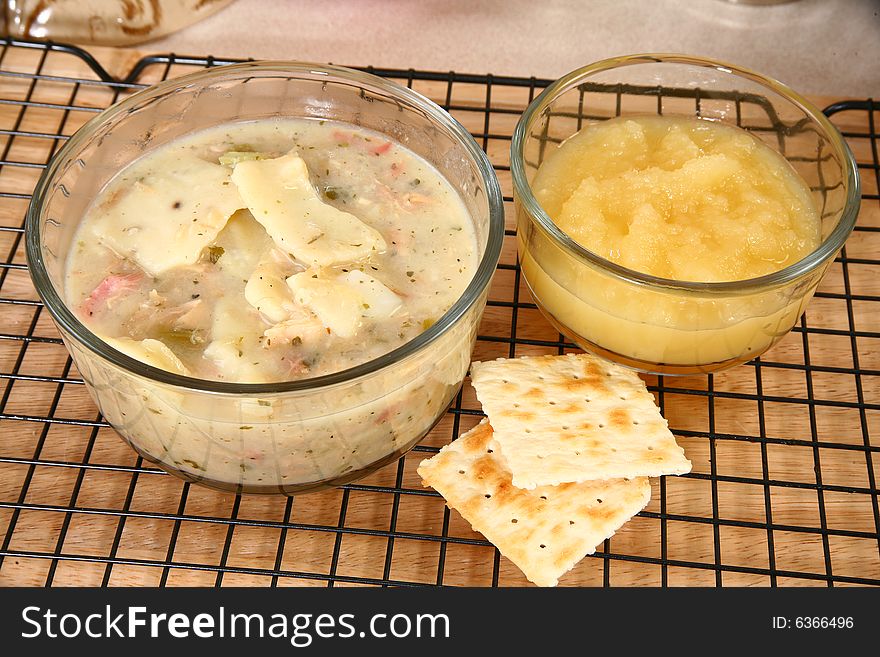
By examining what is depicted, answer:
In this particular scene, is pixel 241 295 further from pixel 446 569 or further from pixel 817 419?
pixel 817 419

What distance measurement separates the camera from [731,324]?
6.41ft

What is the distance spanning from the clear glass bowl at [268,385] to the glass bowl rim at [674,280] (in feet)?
0.38

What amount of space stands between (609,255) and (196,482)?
87 centimetres

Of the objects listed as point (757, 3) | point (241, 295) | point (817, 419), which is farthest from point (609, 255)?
point (757, 3)

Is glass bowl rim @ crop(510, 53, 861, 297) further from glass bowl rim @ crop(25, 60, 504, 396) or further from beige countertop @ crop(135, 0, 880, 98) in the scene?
beige countertop @ crop(135, 0, 880, 98)

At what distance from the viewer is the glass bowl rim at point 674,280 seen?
187 centimetres

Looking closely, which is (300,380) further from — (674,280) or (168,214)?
(674,280)

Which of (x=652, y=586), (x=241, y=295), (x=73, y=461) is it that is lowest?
(x=652, y=586)

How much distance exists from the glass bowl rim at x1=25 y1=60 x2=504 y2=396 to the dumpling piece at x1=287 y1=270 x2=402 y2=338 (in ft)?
0.37

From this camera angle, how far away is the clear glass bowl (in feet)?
5.36

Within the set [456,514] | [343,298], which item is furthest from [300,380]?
[456,514]

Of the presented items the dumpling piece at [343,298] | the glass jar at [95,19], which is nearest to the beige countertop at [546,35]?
the glass jar at [95,19]

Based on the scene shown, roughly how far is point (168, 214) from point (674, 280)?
3.08 ft

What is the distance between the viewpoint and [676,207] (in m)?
2.05
